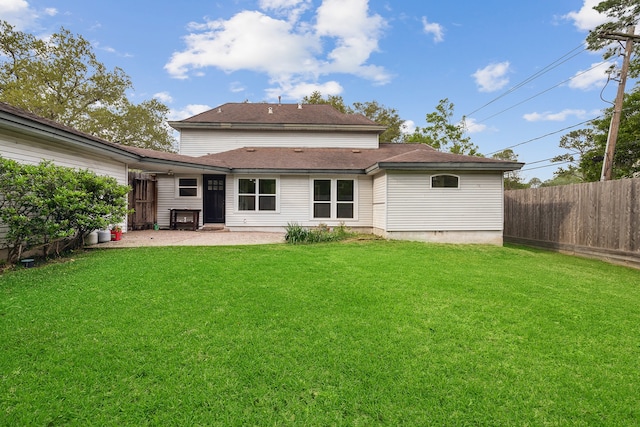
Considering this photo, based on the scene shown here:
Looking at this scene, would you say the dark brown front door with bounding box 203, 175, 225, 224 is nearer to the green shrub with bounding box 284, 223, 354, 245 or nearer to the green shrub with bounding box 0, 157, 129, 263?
the green shrub with bounding box 284, 223, 354, 245

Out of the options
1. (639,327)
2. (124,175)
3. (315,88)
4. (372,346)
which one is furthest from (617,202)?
(315,88)

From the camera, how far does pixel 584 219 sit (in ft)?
25.7

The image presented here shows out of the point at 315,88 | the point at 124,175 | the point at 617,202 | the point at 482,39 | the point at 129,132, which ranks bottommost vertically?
the point at 617,202

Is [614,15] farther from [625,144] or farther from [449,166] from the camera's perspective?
[449,166]

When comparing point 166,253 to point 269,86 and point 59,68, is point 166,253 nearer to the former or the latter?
point 269,86

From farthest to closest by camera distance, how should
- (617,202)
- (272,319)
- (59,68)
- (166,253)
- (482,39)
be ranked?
(59,68), (482,39), (617,202), (166,253), (272,319)

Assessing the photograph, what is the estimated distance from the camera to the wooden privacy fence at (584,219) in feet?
21.9

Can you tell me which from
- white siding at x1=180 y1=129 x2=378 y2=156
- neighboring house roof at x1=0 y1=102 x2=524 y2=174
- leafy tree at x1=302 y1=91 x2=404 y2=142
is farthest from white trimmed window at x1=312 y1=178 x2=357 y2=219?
leafy tree at x1=302 y1=91 x2=404 y2=142

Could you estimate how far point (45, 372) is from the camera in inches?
83.4

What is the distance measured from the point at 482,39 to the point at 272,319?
17.8 meters

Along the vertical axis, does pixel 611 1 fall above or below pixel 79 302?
above

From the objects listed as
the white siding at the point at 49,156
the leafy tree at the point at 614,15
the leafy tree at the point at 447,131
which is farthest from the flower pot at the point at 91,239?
the leafy tree at the point at 447,131

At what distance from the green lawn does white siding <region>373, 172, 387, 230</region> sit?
4918 millimetres

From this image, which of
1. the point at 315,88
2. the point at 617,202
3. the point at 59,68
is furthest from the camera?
the point at 315,88
